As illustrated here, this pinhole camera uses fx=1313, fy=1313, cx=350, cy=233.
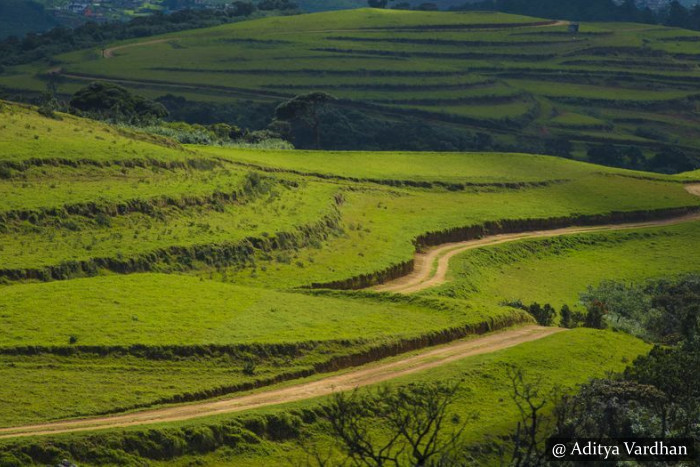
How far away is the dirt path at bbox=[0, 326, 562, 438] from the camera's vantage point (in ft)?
134

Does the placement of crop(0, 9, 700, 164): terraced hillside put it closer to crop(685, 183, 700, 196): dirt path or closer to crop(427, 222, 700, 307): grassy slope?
crop(685, 183, 700, 196): dirt path

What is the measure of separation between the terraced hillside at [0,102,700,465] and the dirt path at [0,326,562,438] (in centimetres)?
51

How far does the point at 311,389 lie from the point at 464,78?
134 metres

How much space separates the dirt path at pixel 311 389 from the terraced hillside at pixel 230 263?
512mm

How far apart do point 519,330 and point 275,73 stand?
411 ft

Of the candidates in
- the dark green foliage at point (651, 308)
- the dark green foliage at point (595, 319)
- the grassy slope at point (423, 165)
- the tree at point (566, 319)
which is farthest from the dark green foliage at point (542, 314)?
the grassy slope at point (423, 165)

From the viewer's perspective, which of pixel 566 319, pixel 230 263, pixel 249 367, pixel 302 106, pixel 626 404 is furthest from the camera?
pixel 302 106

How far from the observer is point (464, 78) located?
6964 inches

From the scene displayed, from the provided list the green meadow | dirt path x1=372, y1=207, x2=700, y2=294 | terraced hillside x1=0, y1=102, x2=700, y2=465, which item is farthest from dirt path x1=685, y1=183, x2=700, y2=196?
dirt path x1=372, y1=207, x2=700, y2=294

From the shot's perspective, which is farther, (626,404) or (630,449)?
(626,404)

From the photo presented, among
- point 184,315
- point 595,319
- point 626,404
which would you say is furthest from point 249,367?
point 595,319

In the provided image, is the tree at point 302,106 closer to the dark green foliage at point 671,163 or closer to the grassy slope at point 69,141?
the dark green foliage at point 671,163

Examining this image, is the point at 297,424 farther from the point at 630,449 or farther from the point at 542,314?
the point at 542,314

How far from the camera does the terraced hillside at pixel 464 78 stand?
16512 centimetres
